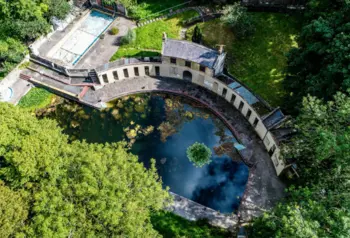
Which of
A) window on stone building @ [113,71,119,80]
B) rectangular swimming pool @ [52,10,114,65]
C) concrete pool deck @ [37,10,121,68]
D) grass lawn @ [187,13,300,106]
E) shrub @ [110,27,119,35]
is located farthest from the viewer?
shrub @ [110,27,119,35]

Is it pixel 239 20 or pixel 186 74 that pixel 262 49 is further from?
pixel 186 74

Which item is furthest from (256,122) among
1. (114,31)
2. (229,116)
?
(114,31)

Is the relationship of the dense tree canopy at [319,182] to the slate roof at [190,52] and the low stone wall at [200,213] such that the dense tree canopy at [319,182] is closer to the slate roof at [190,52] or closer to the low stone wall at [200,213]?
the low stone wall at [200,213]

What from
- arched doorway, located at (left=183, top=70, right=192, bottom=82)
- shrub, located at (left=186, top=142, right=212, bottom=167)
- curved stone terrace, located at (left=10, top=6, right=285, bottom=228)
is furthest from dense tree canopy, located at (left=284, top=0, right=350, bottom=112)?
arched doorway, located at (left=183, top=70, right=192, bottom=82)

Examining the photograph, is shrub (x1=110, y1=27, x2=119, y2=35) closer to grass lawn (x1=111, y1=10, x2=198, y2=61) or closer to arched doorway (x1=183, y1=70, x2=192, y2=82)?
grass lawn (x1=111, y1=10, x2=198, y2=61)

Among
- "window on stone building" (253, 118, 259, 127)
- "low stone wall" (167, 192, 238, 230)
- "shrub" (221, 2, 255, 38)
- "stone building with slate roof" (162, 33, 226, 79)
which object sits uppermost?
"shrub" (221, 2, 255, 38)
